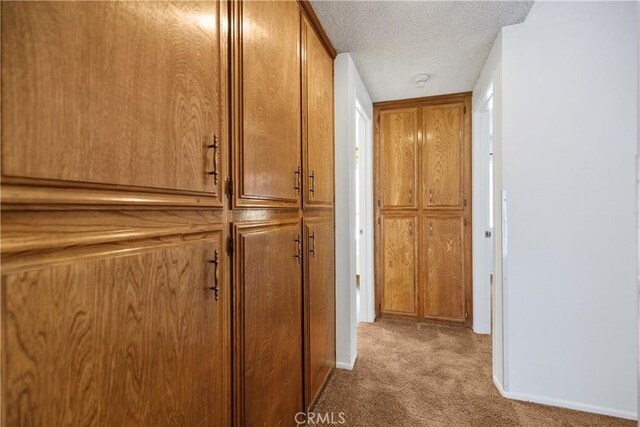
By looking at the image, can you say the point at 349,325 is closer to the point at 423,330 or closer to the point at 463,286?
the point at 423,330

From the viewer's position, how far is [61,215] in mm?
563

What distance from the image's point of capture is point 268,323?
4.32 ft

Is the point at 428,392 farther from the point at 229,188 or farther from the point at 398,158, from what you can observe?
the point at 398,158

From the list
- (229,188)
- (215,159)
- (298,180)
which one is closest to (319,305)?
(298,180)

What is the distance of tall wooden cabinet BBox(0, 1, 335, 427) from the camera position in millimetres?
509

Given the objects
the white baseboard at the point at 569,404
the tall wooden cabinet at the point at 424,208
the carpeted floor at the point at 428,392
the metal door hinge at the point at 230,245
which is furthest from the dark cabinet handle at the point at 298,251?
the tall wooden cabinet at the point at 424,208

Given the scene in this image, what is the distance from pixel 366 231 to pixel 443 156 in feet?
3.54

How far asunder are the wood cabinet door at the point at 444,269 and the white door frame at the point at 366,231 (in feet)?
1.82

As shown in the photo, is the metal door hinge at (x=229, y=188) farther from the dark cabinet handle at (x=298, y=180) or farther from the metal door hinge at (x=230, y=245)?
the dark cabinet handle at (x=298, y=180)

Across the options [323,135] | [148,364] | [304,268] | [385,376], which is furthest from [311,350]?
[323,135]

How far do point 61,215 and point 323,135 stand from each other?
5.41ft

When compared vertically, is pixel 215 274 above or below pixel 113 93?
below

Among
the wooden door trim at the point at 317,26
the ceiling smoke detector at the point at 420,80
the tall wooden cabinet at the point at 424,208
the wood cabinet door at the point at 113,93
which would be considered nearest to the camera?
the wood cabinet door at the point at 113,93

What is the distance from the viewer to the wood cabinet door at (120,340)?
0.51 m
